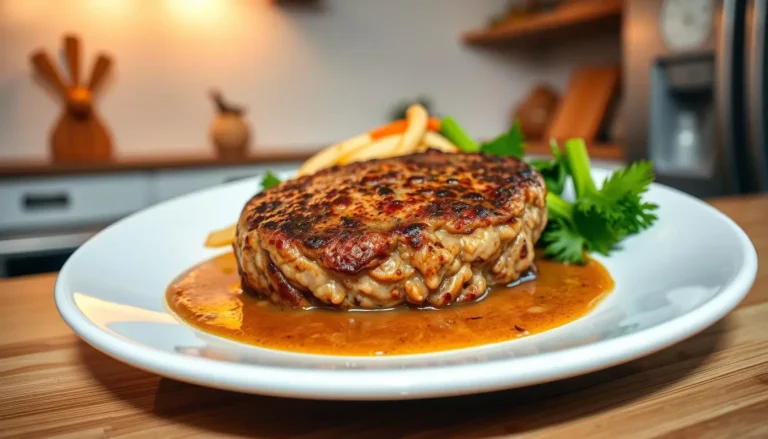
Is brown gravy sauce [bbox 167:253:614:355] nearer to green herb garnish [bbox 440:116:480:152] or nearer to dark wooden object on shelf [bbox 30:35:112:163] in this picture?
green herb garnish [bbox 440:116:480:152]

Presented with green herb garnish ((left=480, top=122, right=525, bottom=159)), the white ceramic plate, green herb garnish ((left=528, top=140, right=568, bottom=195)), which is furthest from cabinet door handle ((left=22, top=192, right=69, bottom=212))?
green herb garnish ((left=528, top=140, right=568, bottom=195))

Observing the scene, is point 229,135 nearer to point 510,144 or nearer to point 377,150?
point 377,150

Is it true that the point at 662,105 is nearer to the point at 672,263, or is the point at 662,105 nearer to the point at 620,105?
the point at 620,105

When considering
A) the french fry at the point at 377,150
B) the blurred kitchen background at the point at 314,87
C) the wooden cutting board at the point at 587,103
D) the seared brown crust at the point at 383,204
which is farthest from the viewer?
the wooden cutting board at the point at 587,103

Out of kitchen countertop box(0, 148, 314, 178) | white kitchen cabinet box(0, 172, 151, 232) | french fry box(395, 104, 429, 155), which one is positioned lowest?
white kitchen cabinet box(0, 172, 151, 232)

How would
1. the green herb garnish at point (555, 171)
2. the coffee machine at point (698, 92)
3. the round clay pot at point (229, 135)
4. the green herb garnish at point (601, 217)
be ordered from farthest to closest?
the round clay pot at point (229, 135)
the coffee machine at point (698, 92)
the green herb garnish at point (555, 171)
the green herb garnish at point (601, 217)

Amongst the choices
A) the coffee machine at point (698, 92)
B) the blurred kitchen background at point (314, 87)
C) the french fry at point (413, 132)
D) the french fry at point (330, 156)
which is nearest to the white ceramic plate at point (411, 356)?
the french fry at point (330, 156)

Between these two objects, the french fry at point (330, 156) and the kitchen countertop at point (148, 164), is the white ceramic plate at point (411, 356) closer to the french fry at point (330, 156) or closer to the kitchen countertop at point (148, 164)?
the french fry at point (330, 156)

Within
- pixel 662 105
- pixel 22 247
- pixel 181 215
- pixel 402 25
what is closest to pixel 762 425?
pixel 181 215
